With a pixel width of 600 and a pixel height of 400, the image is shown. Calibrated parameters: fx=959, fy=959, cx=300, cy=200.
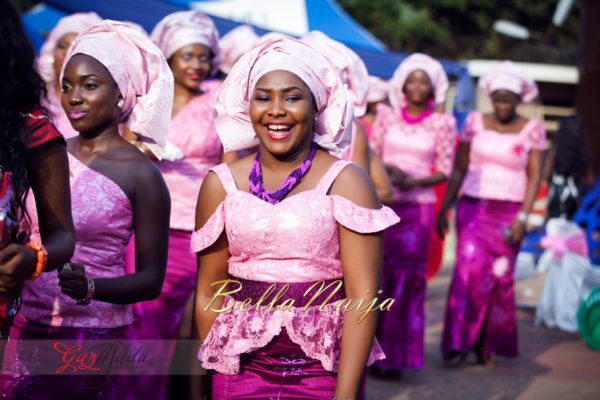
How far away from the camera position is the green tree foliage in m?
33.2

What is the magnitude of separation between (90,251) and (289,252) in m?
0.79

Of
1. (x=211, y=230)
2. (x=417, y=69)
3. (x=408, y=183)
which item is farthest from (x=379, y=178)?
(x=211, y=230)

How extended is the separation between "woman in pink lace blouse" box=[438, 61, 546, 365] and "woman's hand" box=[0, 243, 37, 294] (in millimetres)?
5853

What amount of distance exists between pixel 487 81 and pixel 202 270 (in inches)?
199

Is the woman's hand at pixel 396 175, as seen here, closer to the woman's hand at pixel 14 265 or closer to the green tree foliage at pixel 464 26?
the woman's hand at pixel 14 265

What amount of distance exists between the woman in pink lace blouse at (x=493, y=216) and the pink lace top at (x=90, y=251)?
476cm

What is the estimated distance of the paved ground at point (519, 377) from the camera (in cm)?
687

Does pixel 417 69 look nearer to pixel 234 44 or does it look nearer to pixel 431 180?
pixel 431 180

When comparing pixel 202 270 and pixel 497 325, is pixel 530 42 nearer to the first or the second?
pixel 497 325

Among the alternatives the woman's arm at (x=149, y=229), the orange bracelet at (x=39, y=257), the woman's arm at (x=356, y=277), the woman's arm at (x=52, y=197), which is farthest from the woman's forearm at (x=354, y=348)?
the orange bracelet at (x=39, y=257)

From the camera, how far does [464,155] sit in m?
8.10

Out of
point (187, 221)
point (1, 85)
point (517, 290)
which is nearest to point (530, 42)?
point (517, 290)

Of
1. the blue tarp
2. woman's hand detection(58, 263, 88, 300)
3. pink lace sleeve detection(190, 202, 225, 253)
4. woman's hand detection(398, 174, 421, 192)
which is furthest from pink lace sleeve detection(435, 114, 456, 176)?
woman's hand detection(58, 263, 88, 300)

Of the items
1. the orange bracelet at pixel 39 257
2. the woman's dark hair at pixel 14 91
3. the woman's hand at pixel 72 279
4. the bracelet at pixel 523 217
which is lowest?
the bracelet at pixel 523 217
